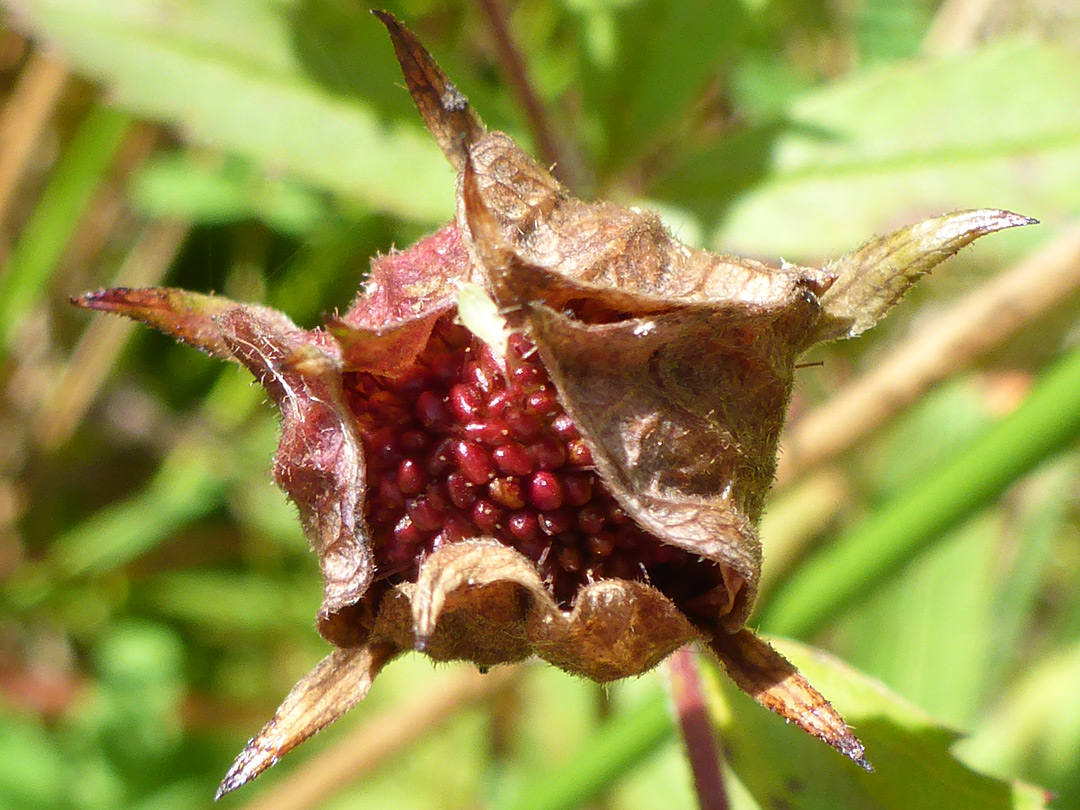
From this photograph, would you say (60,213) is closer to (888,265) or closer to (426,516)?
(426,516)

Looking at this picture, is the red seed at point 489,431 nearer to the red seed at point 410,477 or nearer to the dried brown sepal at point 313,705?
the red seed at point 410,477

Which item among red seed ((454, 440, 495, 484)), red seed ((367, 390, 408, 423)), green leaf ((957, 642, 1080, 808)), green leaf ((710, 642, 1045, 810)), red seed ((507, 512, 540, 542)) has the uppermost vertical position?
red seed ((367, 390, 408, 423))

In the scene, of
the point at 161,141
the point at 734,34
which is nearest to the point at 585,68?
the point at 734,34

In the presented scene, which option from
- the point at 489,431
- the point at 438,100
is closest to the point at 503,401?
the point at 489,431

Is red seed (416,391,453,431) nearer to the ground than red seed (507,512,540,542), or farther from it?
farther from it

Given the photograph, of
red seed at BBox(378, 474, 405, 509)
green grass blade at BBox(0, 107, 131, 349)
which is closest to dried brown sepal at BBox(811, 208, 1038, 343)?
red seed at BBox(378, 474, 405, 509)

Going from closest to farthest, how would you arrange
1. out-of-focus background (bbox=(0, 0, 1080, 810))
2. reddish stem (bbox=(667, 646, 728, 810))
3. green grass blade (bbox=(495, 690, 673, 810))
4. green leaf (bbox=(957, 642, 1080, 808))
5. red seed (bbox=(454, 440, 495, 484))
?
red seed (bbox=(454, 440, 495, 484))
reddish stem (bbox=(667, 646, 728, 810))
green grass blade (bbox=(495, 690, 673, 810))
out-of-focus background (bbox=(0, 0, 1080, 810))
green leaf (bbox=(957, 642, 1080, 808))

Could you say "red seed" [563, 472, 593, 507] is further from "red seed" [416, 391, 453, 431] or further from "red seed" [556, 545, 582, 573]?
"red seed" [416, 391, 453, 431]
